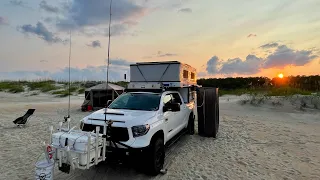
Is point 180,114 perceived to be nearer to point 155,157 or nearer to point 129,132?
Result: point 155,157

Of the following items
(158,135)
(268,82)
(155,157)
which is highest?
(268,82)

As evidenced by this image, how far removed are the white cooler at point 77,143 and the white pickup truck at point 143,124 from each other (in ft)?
2.36

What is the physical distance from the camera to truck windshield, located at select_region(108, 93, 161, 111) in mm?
6612

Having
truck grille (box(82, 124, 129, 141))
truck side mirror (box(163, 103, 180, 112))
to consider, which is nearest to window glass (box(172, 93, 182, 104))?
truck side mirror (box(163, 103, 180, 112))

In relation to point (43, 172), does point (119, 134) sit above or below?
above

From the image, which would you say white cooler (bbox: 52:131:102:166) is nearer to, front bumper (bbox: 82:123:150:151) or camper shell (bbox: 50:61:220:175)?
camper shell (bbox: 50:61:220:175)

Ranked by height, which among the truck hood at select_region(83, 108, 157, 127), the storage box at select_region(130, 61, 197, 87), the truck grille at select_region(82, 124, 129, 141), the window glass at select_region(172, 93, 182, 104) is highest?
the storage box at select_region(130, 61, 197, 87)

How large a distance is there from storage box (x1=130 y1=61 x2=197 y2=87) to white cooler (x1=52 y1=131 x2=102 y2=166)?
200 inches

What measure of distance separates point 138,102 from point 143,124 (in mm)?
1645

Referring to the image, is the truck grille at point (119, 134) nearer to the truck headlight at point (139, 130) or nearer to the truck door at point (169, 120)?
the truck headlight at point (139, 130)

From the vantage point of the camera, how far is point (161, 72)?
956 cm

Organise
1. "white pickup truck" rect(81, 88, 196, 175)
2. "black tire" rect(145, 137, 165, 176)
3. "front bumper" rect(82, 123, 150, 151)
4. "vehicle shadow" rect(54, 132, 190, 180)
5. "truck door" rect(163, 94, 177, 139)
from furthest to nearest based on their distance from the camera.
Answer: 1. "truck door" rect(163, 94, 177, 139)
2. "vehicle shadow" rect(54, 132, 190, 180)
3. "black tire" rect(145, 137, 165, 176)
4. "white pickup truck" rect(81, 88, 196, 175)
5. "front bumper" rect(82, 123, 150, 151)

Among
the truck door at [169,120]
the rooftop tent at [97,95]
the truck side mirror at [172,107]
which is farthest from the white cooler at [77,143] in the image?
the rooftop tent at [97,95]

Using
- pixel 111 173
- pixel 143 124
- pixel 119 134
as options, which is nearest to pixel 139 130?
pixel 143 124
